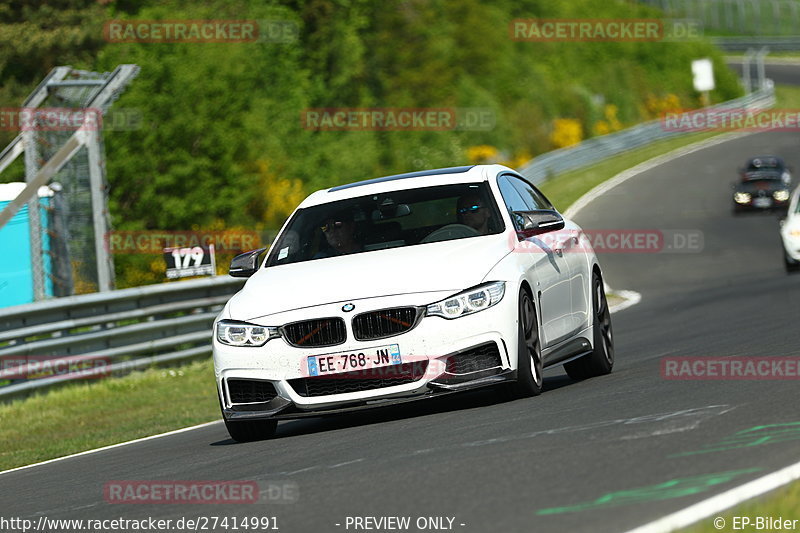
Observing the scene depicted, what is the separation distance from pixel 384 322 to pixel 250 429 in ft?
4.48

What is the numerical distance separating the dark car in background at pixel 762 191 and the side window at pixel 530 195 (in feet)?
101

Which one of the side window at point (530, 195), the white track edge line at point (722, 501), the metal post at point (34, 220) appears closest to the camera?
the white track edge line at point (722, 501)

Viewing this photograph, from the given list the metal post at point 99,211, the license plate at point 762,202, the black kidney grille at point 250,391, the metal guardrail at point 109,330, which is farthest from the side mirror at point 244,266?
the license plate at point 762,202

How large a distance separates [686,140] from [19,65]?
101ft

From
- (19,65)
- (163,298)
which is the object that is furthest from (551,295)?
(19,65)

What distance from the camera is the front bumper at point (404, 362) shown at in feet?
30.5

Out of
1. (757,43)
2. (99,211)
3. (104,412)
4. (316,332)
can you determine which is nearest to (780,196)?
(99,211)

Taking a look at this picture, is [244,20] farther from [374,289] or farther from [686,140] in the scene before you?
[374,289]

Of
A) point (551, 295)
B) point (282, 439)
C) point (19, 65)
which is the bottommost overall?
point (282, 439)

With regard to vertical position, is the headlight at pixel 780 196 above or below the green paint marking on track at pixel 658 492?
below

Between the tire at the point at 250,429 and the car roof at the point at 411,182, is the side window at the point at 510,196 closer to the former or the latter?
the car roof at the point at 411,182

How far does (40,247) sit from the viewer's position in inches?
737

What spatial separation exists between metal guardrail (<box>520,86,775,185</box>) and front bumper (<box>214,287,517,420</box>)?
38951 millimetres

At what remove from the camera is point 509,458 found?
7.16 meters
